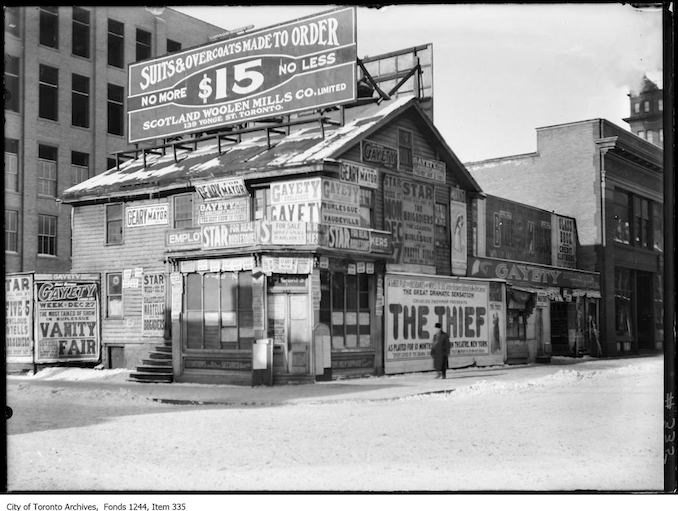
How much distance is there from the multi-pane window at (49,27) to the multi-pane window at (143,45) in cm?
1498

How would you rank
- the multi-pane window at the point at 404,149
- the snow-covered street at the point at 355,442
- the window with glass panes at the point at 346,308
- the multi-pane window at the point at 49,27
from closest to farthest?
1. the snow-covered street at the point at 355,442
2. the multi-pane window at the point at 49,27
3. the window with glass panes at the point at 346,308
4. the multi-pane window at the point at 404,149

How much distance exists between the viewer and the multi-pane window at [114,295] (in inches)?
1116

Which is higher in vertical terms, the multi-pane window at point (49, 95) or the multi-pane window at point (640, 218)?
the multi-pane window at point (49, 95)

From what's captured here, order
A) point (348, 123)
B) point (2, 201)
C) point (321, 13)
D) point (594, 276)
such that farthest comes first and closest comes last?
point (594, 276), point (348, 123), point (321, 13), point (2, 201)

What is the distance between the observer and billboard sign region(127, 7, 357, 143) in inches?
947

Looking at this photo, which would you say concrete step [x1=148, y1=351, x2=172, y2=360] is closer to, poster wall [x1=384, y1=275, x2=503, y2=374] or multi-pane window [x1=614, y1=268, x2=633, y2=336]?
poster wall [x1=384, y1=275, x2=503, y2=374]

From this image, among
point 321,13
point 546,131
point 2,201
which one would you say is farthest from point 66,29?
point 546,131

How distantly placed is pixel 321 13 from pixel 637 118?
53.9 ft

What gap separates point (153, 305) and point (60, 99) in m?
8.62

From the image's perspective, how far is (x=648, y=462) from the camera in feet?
30.0

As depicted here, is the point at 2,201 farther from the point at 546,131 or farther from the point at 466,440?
the point at 546,131

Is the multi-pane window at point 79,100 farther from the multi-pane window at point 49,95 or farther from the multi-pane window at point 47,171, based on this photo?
the multi-pane window at point 47,171

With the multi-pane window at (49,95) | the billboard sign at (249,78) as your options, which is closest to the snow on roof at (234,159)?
the billboard sign at (249,78)

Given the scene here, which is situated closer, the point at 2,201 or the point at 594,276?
the point at 2,201
